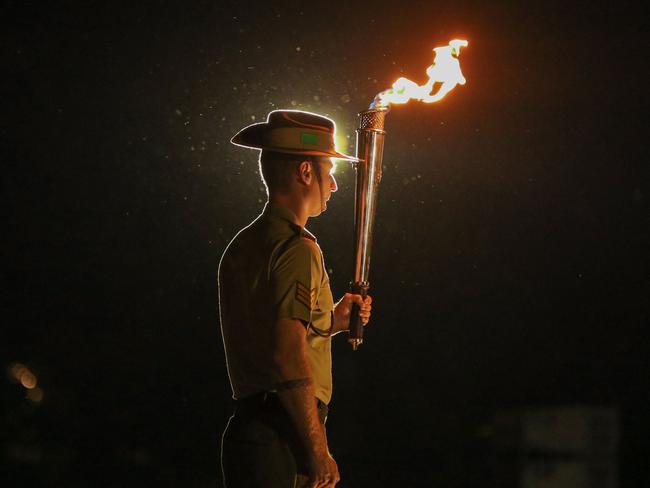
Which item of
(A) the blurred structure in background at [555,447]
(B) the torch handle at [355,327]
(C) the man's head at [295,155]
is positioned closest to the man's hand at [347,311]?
(B) the torch handle at [355,327]

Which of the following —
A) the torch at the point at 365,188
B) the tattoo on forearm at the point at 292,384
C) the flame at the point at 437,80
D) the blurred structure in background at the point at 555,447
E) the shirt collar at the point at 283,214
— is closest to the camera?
the tattoo on forearm at the point at 292,384

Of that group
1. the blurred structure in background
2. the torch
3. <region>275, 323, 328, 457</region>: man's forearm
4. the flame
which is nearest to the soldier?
<region>275, 323, 328, 457</region>: man's forearm

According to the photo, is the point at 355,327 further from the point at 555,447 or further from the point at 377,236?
the point at 555,447

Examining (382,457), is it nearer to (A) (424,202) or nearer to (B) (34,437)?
(A) (424,202)

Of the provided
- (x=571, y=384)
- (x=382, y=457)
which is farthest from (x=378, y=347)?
(x=571, y=384)

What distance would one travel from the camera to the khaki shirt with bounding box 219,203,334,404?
254 centimetres

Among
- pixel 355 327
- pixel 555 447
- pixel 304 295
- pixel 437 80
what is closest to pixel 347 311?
pixel 355 327

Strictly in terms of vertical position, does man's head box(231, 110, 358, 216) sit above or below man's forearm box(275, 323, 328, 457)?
above

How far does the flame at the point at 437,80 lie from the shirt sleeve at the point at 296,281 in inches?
30.8

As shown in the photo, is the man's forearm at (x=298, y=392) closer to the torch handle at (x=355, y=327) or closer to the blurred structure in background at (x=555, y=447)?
the torch handle at (x=355, y=327)

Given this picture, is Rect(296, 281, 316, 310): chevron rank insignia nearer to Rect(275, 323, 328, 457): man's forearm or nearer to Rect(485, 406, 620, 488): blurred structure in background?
Rect(275, 323, 328, 457): man's forearm

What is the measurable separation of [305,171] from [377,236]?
117cm

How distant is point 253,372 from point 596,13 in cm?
234

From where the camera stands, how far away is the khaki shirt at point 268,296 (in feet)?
8.32
